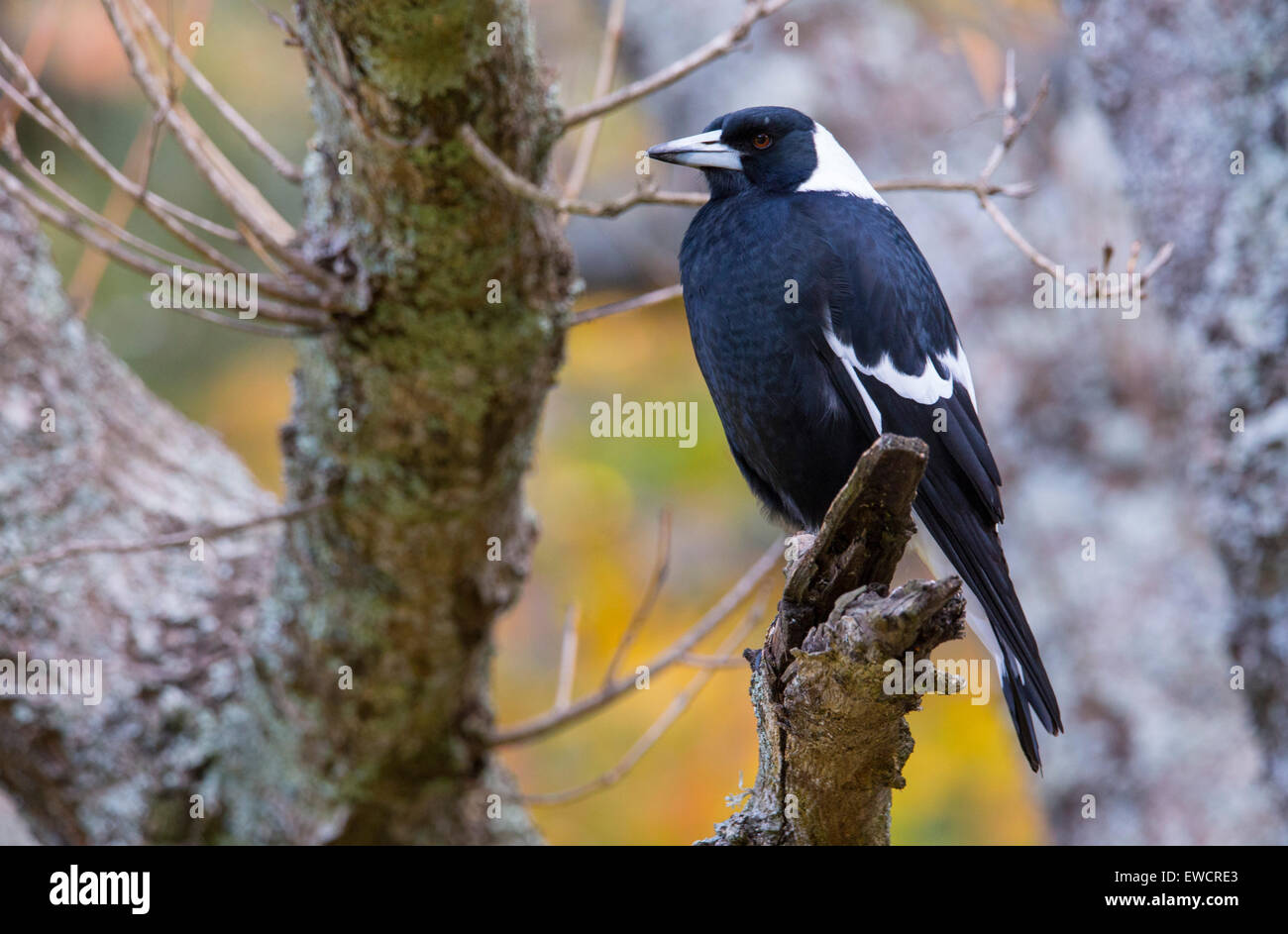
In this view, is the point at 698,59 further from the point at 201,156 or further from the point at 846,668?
the point at 846,668

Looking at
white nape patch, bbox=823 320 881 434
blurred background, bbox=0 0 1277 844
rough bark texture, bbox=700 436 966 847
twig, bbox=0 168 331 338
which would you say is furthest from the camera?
blurred background, bbox=0 0 1277 844

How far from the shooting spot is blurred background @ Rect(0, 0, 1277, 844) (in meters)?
4.42

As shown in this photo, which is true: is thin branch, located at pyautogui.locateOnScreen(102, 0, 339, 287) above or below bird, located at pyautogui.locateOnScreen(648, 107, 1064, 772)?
above

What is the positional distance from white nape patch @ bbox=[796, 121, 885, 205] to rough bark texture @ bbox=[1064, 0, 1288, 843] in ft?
3.78

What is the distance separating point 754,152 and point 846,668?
1499 millimetres

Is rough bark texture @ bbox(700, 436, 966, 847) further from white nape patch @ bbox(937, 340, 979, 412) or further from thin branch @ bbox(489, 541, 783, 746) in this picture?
thin branch @ bbox(489, 541, 783, 746)

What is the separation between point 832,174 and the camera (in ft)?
9.03

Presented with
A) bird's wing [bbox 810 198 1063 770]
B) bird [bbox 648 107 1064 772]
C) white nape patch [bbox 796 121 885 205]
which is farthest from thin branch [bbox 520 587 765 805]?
white nape patch [bbox 796 121 885 205]

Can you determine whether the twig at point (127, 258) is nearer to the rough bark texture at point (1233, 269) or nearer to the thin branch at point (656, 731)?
the thin branch at point (656, 731)

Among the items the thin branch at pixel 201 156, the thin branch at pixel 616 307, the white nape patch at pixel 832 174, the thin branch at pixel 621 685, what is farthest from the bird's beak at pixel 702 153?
the thin branch at pixel 621 685

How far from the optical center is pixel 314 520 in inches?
108

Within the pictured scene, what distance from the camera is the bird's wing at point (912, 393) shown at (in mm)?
2279
